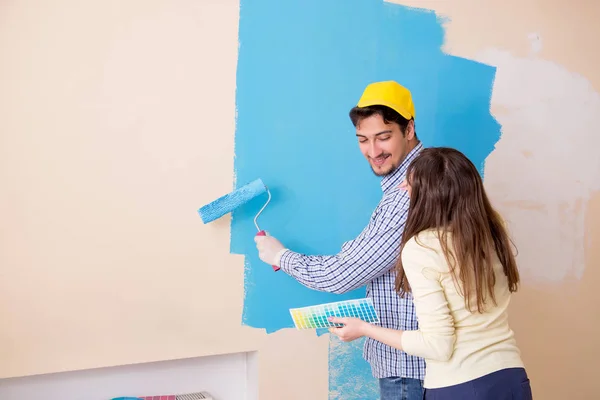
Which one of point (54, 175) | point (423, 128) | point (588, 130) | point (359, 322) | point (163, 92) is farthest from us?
point (588, 130)

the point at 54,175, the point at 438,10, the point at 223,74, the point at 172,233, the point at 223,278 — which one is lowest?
the point at 223,278

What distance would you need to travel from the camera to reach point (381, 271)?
1.38 meters

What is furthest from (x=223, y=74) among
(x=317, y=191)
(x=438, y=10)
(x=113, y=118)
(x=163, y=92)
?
(x=438, y=10)

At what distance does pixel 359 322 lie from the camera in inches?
51.8

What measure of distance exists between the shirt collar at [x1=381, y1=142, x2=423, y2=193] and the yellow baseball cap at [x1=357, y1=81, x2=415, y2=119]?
98 mm

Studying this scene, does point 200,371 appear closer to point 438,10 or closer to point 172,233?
point 172,233

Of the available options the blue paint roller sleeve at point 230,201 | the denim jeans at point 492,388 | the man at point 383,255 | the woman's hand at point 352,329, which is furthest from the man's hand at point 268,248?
the denim jeans at point 492,388

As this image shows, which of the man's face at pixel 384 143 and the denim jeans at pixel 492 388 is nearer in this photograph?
the denim jeans at pixel 492 388

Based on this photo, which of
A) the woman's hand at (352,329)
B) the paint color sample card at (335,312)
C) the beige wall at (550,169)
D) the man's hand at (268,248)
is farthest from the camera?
the beige wall at (550,169)

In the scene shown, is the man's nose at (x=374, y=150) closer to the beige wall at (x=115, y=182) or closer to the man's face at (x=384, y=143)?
the man's face at (x=384, y=143)

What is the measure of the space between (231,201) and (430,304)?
71 centimetres

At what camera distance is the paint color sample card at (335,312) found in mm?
1438

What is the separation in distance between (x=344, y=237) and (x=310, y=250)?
0.40 feet

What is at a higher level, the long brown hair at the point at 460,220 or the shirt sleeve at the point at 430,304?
the long brown hair at the point at 460,220
